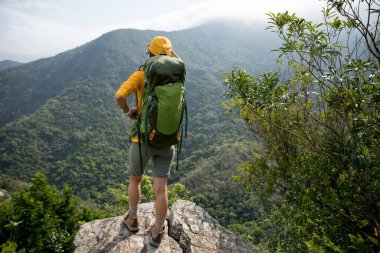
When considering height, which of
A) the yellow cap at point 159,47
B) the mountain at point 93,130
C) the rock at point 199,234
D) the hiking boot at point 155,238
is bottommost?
the mountain at point 93,130

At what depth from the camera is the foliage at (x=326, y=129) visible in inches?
116

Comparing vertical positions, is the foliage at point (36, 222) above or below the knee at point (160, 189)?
below

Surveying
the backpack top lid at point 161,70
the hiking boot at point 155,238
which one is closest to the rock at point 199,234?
the hiking boot at point 155,238

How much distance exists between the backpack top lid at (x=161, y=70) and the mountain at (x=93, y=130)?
17.8 metres

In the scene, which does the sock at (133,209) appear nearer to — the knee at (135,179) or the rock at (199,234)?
the knee at (135,179)

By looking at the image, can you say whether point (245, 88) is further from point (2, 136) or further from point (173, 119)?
point (2, 136)

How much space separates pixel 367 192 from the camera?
123 inches

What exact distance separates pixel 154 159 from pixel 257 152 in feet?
11.0

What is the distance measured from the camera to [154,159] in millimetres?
3141

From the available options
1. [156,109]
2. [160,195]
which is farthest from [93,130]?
[156,109]

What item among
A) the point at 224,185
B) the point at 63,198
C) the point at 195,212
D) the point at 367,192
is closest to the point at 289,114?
the point at 367,192

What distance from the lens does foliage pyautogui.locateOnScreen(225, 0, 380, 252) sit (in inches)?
116

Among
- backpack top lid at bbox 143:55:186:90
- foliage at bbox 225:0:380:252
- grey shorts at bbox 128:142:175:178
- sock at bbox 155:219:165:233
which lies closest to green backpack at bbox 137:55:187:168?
backpack top lid at bbox 143:55:186:90

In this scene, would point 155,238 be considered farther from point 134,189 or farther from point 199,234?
point 199,234
